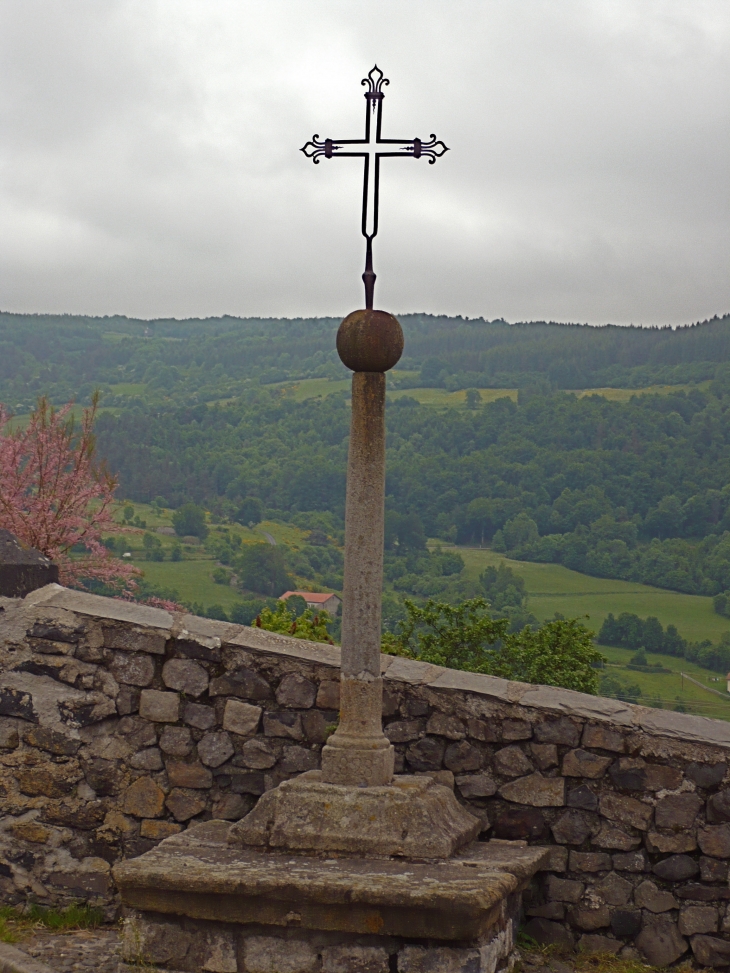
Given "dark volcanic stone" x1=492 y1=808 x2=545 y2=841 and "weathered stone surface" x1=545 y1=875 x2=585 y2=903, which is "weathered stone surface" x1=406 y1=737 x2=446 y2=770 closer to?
"dark volcanic stone" x1=492 y1=808 x2=545 y2=841

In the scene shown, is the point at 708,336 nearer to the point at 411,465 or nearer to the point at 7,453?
the point at 411,465

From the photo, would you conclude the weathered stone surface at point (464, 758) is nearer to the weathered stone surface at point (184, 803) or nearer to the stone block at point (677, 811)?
the stone block at point (677, 811)

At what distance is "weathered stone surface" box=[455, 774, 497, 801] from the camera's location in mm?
5441

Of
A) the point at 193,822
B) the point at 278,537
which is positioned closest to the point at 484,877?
the point at 193,822

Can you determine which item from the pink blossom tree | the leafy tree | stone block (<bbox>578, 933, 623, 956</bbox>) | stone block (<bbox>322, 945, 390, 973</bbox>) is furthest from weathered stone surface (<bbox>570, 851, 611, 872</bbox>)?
the leafy tree

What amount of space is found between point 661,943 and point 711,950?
0.73 ft

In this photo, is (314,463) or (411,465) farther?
(411,465)

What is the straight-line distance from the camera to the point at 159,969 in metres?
4.55

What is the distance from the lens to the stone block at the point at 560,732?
17.6 feet

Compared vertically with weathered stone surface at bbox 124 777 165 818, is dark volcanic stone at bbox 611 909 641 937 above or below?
below

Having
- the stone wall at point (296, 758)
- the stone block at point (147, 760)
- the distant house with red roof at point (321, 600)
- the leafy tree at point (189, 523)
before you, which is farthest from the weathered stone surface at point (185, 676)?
the leafy tree at point (189, 523)

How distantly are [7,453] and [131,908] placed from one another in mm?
10178

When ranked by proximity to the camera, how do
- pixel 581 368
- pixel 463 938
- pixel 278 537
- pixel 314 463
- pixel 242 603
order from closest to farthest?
pixel 463 938, pixel 242 603, pixel 278 537, pixel 314 463, pixel 581 368

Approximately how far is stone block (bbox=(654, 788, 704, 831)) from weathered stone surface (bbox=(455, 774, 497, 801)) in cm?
78
